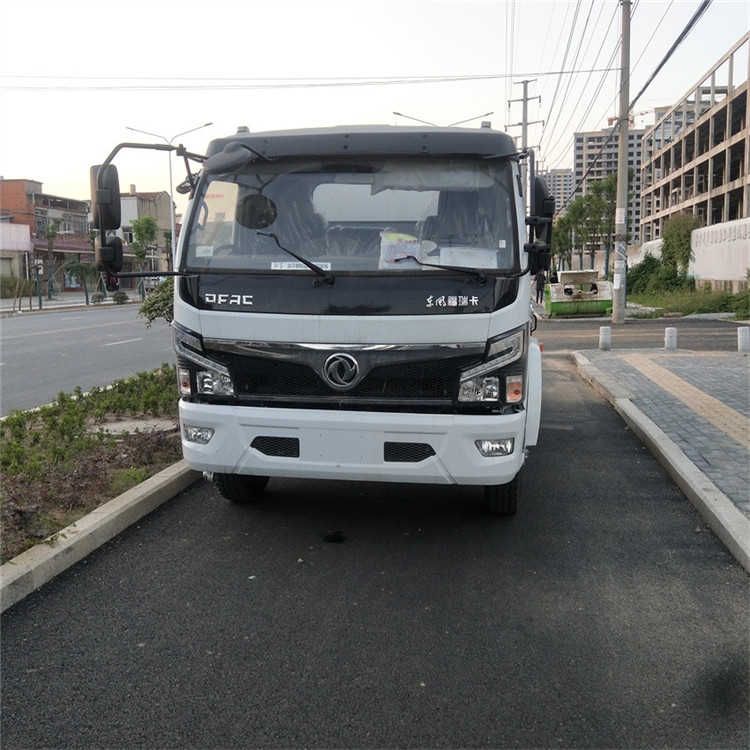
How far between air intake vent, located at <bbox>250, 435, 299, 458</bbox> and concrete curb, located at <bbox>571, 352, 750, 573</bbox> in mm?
2682

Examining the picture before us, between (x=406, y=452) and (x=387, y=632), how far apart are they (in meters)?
1.11

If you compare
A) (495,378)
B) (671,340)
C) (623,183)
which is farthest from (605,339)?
(495,378)

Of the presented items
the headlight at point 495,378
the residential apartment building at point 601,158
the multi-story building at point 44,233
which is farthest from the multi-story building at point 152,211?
the headlight at point 495,378

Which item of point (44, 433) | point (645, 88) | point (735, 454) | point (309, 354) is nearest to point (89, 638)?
point (309, 354)

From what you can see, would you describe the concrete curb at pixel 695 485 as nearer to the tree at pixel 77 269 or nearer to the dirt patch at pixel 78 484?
the dirt patch at pixel 78 484

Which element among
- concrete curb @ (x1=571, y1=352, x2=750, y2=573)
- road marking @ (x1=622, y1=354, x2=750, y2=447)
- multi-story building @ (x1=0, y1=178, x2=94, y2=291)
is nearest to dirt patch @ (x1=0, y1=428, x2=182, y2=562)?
concrete curb @ (x1=571, y1=352, x2=750, y2=573)

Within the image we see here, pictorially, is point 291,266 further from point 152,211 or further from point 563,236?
point 152,211

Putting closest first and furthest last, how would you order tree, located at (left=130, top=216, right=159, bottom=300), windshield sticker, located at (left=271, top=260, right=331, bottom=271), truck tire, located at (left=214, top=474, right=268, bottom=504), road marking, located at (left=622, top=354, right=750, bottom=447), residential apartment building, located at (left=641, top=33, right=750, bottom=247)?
windshield sticker, located at (left=271, top=260, right=331, bottom=271) → truck tire, located at (left=214, top=474, right=268, bottom=504) → road marking, located at (left=622, top=354, right=750, bottom=447) → residential apartment building, located at (left=641, top=33, right=750, bottom=247) → tree, located at (left=130, top=216, right=159, bottom=300)

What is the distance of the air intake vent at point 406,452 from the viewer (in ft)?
15.0

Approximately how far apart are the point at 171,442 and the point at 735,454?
4886 millimetres

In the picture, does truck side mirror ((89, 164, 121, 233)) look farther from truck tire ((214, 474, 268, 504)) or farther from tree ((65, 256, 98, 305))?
tree ((65, 256, 98, 305))

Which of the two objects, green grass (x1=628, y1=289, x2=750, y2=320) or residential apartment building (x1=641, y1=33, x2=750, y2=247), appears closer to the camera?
green grass (x1=628, y1=289, x2=750, y2=320)

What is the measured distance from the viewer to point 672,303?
31.1 meters

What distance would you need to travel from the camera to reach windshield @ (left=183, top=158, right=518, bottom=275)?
473 cm
